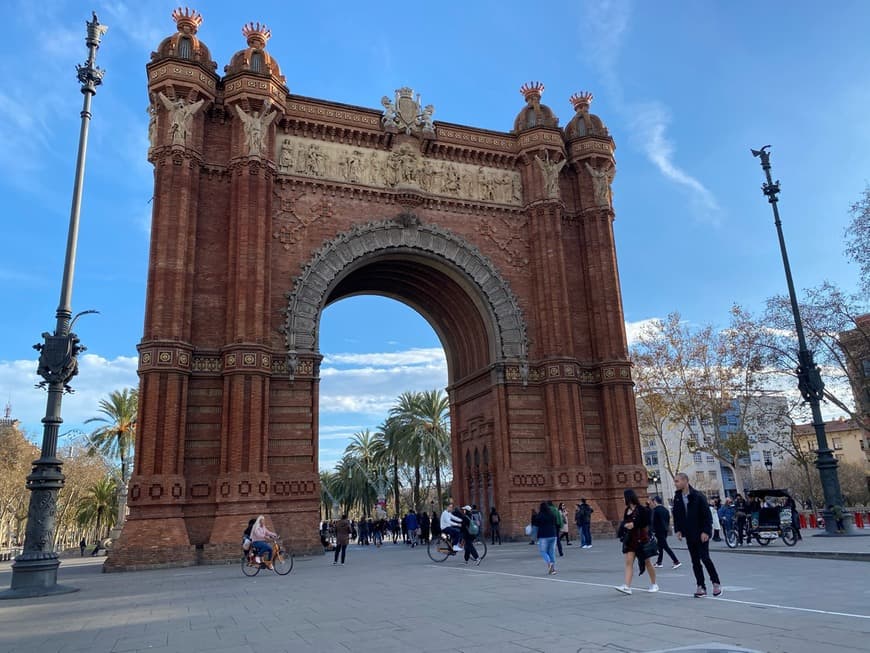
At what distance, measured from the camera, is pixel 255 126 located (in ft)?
81.8

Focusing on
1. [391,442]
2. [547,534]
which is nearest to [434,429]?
[391,442]

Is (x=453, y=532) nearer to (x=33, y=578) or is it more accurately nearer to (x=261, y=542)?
(x=261, y=542)

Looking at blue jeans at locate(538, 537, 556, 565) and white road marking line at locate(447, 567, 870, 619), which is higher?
blue jeans at locate(538, 537, 556, 565)

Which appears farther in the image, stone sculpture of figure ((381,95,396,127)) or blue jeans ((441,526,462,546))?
stone sculpture of figure ((381,95,396,127))

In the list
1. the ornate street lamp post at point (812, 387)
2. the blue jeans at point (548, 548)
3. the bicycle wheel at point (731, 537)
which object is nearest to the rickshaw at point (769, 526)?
the bicycle wheel at point (731, 537)

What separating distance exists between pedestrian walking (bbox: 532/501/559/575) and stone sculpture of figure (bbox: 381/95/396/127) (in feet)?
63.9

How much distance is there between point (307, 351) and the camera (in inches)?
966

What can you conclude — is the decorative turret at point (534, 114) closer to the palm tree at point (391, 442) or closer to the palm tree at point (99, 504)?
the palm tree at point (391, 442)

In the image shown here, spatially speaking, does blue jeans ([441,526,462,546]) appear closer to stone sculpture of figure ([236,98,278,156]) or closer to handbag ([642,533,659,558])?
handbag ([642,533,659,558])

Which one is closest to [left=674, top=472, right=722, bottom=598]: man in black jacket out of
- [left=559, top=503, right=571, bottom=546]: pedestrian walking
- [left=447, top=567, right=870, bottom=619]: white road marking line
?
[left=447, top=567, right=870, bottom=619]: white road marking line

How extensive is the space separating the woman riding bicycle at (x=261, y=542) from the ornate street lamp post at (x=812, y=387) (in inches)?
670

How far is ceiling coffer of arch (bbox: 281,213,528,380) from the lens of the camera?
81.3 ft

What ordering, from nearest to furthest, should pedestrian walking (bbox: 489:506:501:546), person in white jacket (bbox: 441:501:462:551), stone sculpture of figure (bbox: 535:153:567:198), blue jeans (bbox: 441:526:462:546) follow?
1. person in white jacket (bbox: 441:501:462:551)
2. blue jeans (bbox: 441:526:462:546)
3. pedestrian walking (bbox: 489:506:501:546)
4. stone sculpture of figure (bbox: 535:153:567:198)

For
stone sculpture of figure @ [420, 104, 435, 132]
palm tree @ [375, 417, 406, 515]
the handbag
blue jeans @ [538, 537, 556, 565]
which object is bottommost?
blue jeans @ [538, 537, 556, 565]
